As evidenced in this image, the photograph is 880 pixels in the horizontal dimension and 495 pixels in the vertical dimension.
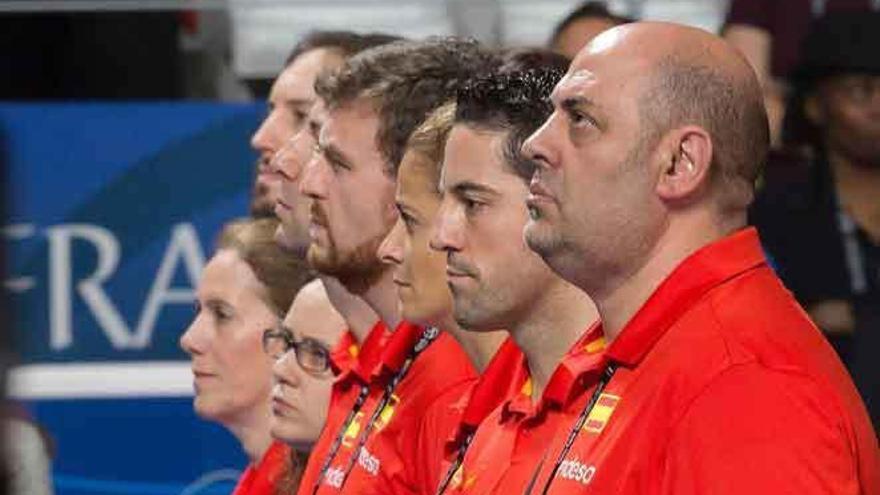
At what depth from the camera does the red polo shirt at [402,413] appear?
4.35m

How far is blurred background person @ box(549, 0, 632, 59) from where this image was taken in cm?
657

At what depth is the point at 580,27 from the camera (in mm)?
6621

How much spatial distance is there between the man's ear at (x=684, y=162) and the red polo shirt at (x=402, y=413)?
1.23 metres

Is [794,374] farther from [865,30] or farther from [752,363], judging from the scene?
[865,30]

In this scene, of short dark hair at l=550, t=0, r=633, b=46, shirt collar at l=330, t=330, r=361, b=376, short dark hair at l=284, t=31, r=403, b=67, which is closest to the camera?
shirt collar at l=330, t=330, r=361, b=376

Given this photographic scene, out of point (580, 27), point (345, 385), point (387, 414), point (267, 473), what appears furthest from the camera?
point (580, 27)

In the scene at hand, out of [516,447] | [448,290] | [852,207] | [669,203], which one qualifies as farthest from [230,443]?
[669,203]

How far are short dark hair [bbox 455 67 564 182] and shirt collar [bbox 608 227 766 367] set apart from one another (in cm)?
68

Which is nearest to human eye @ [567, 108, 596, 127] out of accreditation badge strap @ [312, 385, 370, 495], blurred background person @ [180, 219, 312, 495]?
accreditation badge strap @ [312, 385, 370, 495]

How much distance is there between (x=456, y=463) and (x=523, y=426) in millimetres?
303

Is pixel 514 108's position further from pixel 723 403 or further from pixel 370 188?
pixel 723 403

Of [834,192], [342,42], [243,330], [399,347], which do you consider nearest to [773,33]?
[834,192]

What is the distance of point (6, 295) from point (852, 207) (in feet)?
15.2

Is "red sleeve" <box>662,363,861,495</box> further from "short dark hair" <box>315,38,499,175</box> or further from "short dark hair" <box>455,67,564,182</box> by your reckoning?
"short dark hair" <box>315,38,499,175</box>
